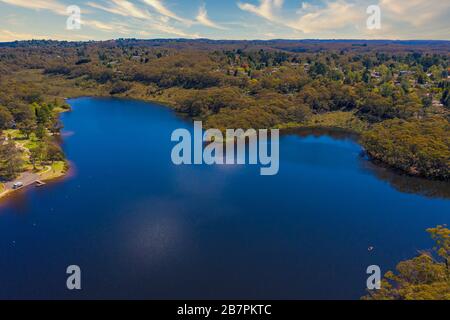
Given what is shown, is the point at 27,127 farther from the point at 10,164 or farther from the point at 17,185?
the point at 17,185

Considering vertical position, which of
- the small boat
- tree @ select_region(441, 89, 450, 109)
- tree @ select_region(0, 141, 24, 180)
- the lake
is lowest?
the lake

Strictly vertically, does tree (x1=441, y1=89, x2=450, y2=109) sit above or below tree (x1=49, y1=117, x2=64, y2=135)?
above

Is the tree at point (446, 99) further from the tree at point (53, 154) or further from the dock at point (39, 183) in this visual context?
the dock at point (39, 183)

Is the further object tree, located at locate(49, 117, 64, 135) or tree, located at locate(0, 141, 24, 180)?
tree, located at locate(49, 117, 64, 135)

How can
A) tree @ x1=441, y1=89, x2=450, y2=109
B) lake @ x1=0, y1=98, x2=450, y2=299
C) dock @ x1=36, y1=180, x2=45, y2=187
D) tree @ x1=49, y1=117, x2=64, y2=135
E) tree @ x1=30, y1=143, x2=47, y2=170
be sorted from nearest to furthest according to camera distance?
lake @ x1=0, y1=98, x2=450, y2=299 → dock @ x1=36, y1=180, x2=45, y2=187 → tree @ x1=30, y1=143, x2=47, y2=170 → tree @ x1=49, y1=117, x2=64, y2=135 → tree @ x1=441, y1=89, x2=450, y2=109

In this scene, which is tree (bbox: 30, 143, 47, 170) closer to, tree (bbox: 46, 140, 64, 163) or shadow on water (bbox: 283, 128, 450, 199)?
tree (bbox: 46, 140, 64, 163)

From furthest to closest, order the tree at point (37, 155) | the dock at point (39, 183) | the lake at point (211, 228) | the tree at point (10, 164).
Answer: the tree at point (37, 155)
the tree at point (10, 164)
the dock at point (39, 183)
the lake at point (211, 228)

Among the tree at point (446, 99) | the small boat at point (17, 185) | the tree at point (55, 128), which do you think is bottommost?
the small boat at point (17, 185)

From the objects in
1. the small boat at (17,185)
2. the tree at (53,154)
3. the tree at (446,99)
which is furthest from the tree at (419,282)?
the tree at (446,99)

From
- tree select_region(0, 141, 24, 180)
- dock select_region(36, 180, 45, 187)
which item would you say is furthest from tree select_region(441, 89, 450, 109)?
tree select_region(0, 141, 24, 180)
